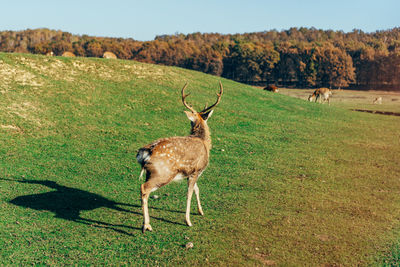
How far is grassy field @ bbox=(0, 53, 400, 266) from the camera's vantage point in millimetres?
7598

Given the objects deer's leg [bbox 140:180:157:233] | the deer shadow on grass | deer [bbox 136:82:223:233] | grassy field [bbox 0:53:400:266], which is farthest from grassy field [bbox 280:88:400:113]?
deer's leg [bbox 140:180:157:233]

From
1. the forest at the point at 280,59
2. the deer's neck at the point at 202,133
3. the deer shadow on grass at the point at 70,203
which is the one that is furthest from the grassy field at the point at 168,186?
the forest at the point at 280,59

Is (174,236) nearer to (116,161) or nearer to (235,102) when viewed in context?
(116,161)

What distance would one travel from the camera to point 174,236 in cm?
809

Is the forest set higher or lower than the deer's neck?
higher

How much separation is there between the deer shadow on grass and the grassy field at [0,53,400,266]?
28 millimetres

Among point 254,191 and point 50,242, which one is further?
point 254,191

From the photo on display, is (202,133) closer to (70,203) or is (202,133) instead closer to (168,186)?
(168,186)

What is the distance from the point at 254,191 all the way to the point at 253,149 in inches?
239

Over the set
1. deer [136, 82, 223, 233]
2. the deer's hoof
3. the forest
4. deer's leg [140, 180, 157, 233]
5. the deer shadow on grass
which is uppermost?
the forest

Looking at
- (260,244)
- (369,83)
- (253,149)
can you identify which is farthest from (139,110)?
(369,83)

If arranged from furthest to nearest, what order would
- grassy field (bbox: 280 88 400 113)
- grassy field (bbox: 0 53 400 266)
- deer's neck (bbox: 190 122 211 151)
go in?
1. grassy field (bbox: 280 88 400 113)
2. deer's neck (bbox: 190 122 211 151)
3. grassy field (bbox: 0 53 400 266)

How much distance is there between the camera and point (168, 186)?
1165 centimetres

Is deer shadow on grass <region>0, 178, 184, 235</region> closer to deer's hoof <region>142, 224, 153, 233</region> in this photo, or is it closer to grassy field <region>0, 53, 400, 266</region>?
grassy field <region>0, 53, 400, 266</region>
